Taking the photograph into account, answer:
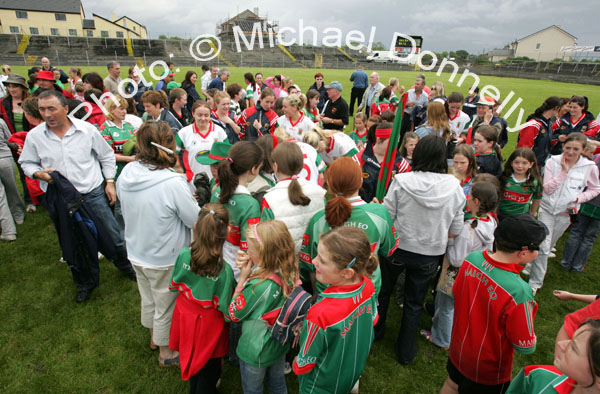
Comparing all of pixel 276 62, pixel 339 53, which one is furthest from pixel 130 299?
pixel 339 53

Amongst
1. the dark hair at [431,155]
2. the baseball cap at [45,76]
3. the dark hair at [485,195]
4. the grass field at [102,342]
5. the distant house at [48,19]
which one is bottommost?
the grass field at [102,342]

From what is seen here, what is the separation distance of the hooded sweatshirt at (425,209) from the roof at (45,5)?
263 ft

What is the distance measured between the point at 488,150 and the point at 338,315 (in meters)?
4.04

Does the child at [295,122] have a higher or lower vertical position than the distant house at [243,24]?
lower

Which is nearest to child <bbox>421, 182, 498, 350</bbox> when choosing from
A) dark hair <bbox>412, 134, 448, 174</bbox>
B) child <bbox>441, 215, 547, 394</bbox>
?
dark hair <bbox>412, 134, 448, 174</bbox>

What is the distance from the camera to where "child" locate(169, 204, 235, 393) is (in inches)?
93.0

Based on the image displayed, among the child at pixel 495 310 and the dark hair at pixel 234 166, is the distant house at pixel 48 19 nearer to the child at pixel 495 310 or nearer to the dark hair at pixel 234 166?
the dark hair at pixel 234 166

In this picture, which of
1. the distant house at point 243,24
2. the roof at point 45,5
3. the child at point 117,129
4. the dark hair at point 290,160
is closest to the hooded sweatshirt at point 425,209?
the dark hair at point 290,160

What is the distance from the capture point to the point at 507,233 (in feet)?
7.18

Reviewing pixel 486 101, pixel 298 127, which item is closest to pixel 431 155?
pixel 298 127

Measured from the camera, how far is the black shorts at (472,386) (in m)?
2.47

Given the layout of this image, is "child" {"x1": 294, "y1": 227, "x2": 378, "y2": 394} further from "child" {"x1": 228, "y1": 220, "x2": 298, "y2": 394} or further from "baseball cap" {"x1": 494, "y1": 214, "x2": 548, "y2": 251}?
"baseball cap" {"x1": 494, "y1": 214, "x2": 548, "y2": 251}

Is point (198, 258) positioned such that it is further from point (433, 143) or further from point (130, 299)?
point (130, 299)

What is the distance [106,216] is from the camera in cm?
433
